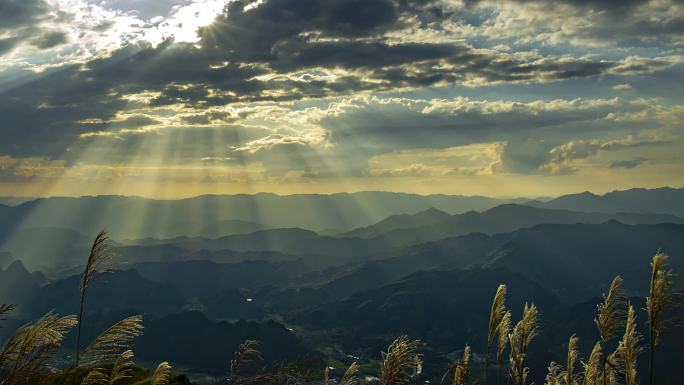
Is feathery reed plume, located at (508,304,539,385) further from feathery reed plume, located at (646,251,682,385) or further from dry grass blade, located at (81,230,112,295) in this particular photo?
dry grass blade, located at (81,230,112,295)

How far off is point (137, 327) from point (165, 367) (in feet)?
3.62

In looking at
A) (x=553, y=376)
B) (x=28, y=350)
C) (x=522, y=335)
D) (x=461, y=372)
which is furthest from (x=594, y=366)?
(x=28, y=350)

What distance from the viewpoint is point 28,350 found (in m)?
6.90

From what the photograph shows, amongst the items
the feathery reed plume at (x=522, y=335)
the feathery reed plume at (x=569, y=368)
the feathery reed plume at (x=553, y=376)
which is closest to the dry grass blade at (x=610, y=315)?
the feathery reed plume at (x=522, y=335)

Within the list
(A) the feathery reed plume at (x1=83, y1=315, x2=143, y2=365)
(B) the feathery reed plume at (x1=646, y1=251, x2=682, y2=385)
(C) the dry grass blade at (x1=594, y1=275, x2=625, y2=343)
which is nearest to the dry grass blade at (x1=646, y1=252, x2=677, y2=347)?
(B) the feathery reed plume at (x1=646, y1=251, x2=682, y2=385)

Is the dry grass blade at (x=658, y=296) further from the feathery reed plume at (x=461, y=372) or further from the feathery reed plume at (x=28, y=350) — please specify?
the feathery reed plume at (x=28, y=350)

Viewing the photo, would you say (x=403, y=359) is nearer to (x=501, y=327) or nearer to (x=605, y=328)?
(x=501, y=327)

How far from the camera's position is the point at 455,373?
960 cm

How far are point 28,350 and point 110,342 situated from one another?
1009 millimetres

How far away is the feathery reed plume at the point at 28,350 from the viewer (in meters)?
6.81

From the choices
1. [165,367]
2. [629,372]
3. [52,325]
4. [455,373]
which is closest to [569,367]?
[629,372]

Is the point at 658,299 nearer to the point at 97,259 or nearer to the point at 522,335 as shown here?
the point at 522,335

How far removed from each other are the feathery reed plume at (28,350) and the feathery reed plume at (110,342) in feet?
1.45

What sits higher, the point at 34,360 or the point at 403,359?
the point at 34,360
